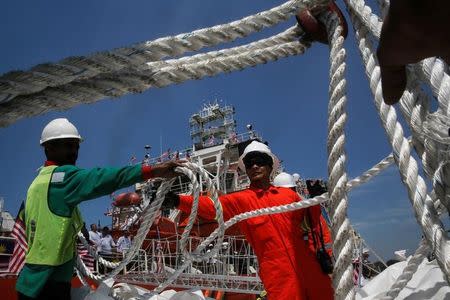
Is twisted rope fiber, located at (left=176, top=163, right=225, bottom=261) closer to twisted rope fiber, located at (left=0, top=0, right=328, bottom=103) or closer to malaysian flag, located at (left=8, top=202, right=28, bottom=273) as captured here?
twisted rope fiber, located at (left=0, top=0, right=328, bottom=103)

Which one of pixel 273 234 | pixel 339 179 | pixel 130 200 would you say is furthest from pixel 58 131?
pixel 130 200

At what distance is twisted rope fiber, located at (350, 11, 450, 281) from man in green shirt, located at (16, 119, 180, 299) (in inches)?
46.6

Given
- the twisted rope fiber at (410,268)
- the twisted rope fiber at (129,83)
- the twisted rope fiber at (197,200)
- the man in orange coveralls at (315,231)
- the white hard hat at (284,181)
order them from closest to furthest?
the twisted rope fiber at (410,268) → the twisted rope fiber at (129,83) → the twisted rope fiber at (197,200) → the man in orange coveralls at (315,231) → the white hard hat at (284,181)

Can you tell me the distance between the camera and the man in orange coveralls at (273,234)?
2490mm

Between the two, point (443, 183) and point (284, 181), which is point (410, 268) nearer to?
point (443, 183)

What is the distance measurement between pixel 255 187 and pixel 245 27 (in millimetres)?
1493

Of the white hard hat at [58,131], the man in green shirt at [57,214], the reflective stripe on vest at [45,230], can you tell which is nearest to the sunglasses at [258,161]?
the man in green shirt at [57,214]

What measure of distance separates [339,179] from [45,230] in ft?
4.99

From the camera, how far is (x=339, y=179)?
1.31 m

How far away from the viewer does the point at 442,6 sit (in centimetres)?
50

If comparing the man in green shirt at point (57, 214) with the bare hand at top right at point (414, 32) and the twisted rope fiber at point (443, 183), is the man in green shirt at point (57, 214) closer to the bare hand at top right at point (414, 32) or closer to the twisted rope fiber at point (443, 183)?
the twisted rope fiber at point (443, 183)

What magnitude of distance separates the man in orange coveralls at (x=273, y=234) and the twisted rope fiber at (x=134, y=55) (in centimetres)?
103

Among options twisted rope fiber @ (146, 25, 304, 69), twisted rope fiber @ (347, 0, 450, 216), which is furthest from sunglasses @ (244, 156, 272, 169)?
twisted rope fiber @ (347, 0, 450, 216)

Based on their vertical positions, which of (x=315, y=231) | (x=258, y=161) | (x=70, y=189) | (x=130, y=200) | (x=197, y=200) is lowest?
(x=315, y=231)
